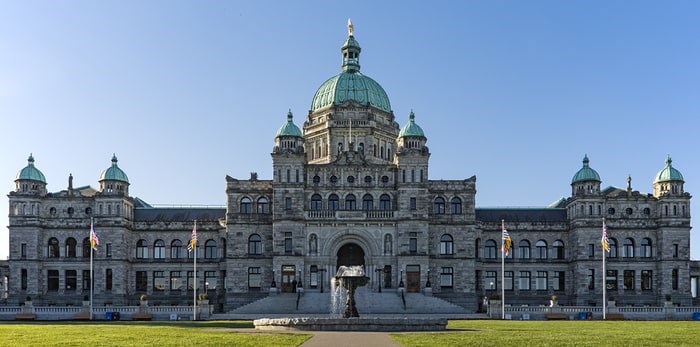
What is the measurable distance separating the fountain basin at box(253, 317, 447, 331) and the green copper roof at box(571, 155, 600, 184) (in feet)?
175

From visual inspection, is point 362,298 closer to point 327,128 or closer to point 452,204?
point 452,204

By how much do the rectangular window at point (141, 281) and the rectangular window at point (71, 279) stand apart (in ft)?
21.9

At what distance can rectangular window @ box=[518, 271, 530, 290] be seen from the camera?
105 metres

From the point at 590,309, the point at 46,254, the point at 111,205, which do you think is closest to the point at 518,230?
the point at 590,309

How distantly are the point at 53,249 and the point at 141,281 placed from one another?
32.8 ft

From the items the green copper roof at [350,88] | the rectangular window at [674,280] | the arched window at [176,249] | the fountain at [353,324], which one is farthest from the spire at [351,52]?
the fountain at [353,324]

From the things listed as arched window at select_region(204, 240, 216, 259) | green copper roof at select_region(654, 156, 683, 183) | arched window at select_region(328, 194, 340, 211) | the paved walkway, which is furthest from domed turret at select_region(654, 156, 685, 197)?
the paved walkway

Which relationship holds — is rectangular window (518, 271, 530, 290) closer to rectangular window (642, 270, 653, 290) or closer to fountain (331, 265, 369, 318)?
rectangular window (642, 270, 653, 290)

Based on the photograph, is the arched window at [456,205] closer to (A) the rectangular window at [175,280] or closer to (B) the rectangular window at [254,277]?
(B) the rectangular window at [254,277]

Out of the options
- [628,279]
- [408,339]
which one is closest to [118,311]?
[408,339]

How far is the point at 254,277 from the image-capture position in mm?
101000

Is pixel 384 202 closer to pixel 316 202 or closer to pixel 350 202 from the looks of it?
pixel 350 202

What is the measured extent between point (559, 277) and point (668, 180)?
15.7m

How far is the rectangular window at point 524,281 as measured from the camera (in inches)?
4151
